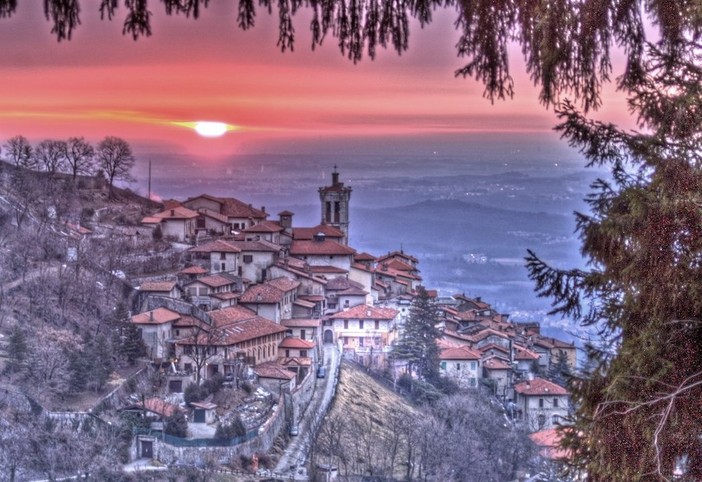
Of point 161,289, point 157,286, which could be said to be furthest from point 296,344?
point 157,286

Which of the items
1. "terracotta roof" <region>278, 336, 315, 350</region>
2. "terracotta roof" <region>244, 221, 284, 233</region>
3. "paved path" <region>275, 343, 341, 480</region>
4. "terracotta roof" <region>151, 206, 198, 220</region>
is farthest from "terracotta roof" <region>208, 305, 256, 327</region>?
"terracotta roof" <region>151, 206, 198, 220</region>

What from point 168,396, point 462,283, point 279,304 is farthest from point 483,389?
point 462,283

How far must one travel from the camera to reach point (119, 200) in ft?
115

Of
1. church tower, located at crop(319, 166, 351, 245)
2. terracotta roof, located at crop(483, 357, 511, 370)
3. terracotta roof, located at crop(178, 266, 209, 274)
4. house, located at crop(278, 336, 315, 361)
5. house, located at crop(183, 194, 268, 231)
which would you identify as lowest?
terracotta roof, located at crop(483, 357, 511, 370)

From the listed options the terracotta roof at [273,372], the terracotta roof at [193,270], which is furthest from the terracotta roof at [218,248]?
the terracotta roof at [273,372]

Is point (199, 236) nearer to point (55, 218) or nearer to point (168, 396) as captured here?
point (55, 218)

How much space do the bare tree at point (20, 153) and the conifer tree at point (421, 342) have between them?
13.9 m

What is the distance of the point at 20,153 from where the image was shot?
96.7 feet

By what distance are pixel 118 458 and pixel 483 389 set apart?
13.7m

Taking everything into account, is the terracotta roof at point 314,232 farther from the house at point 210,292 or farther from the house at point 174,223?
the house at point 210,292

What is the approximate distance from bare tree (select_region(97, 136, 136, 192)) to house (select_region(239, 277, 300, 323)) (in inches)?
375

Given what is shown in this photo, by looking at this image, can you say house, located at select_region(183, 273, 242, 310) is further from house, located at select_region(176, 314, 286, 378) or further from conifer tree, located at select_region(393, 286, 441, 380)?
conifer tree, located at select_region(393, 286, 441, 380)

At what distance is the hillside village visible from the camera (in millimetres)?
18047

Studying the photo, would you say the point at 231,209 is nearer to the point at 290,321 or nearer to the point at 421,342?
the point at 290,321
